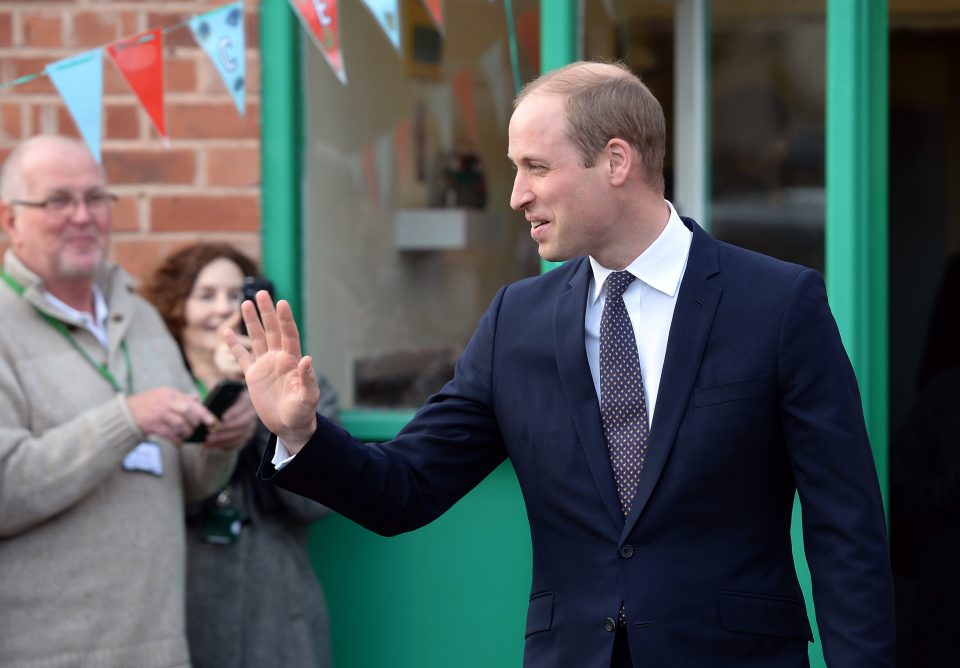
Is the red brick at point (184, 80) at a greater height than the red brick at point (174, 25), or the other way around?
the red brick at point (174, 25)

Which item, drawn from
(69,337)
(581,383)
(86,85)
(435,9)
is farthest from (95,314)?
(581,383)

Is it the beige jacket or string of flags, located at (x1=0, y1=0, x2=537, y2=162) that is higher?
string of flags, located at (x1=0, y1=0, x2=537, y2=162)

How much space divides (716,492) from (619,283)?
1.36 feet

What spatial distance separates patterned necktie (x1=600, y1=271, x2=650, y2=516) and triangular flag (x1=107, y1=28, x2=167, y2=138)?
1.90m

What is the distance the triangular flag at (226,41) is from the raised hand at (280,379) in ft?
5.79

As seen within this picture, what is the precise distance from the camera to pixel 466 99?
4.52 metres

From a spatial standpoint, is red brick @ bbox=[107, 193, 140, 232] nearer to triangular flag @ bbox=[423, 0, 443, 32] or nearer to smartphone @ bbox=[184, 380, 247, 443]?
smartphone @ bbox=[184, 380, 247, 443]

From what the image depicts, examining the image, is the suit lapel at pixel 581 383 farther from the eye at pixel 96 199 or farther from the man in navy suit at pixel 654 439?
the eye at pixel 96 199

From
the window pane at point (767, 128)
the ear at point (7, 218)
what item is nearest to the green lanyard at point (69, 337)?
the ear at point (7, 218)

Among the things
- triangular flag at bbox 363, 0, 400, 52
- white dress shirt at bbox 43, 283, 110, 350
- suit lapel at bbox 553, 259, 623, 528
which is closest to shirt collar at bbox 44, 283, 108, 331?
white dress shirt at bbox 43, 283, 110, 350

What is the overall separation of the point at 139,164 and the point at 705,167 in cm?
203

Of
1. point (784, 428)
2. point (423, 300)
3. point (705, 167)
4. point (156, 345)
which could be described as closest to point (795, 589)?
point (784, 428)

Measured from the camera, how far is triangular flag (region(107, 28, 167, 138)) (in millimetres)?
3840

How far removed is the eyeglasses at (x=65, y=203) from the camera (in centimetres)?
351
